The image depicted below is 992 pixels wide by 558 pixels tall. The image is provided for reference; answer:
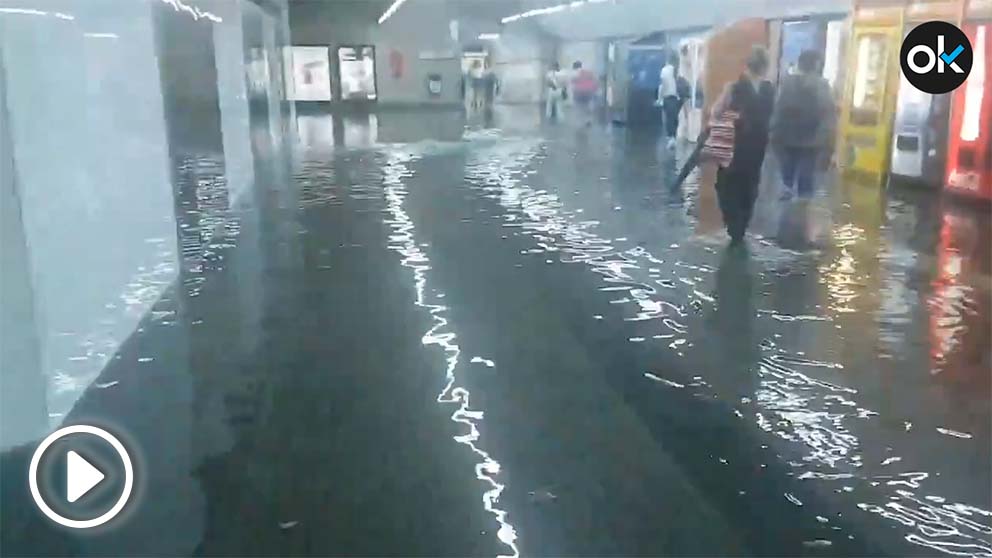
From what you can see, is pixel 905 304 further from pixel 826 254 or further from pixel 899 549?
pixel 899 549

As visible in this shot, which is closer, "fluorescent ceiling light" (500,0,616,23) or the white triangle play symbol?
the white triangle play symbol

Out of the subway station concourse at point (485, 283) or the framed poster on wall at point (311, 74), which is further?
the framed poster on wall at point (311, 74)

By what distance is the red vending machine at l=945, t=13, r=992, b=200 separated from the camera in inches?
39.1

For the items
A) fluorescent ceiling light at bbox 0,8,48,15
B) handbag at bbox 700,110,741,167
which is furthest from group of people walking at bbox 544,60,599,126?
fluorescent ceiling light at bbox 0,8,48,15

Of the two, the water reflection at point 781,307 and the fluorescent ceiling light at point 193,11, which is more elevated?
the fluorescent ceiling light at point 193,11

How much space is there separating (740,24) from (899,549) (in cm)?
63

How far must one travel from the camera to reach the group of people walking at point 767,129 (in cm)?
100

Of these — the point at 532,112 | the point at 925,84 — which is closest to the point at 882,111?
the point at 925,84

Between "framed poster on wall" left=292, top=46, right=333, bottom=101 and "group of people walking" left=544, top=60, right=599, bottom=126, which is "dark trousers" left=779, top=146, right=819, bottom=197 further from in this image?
"framed poster on wall" left=292, top=46, right=333, bottom=101

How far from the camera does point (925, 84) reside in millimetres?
1014

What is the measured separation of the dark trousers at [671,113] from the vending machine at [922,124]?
0.27 m

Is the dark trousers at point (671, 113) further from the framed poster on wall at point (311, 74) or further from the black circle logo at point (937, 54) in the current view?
the framed poster on wall at point (311, 74)

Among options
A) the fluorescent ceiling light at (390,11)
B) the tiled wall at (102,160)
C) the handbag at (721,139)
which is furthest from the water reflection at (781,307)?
the tiled wall at (102,160)

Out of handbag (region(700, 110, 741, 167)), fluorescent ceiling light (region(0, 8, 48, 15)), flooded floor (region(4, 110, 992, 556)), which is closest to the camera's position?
fluorescent ceiling light (region(0, 8, 48, 15))
